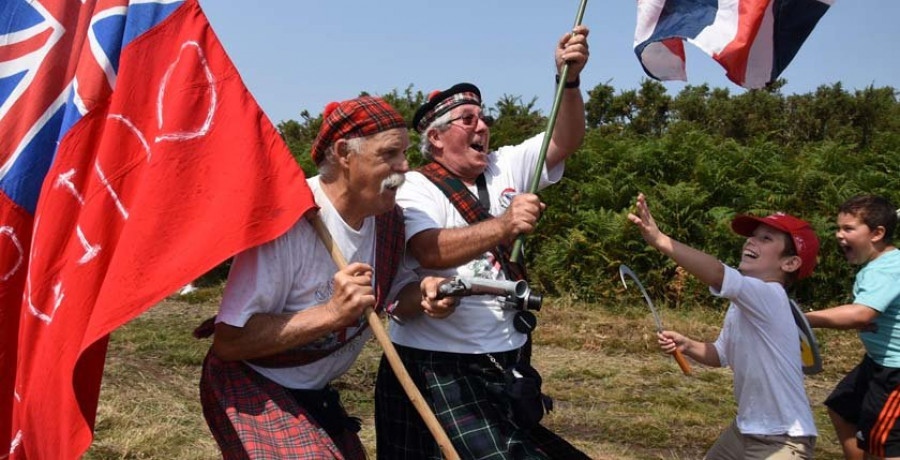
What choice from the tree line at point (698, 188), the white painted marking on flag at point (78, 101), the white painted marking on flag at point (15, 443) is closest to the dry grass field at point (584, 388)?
the tree line at point (698, 188)

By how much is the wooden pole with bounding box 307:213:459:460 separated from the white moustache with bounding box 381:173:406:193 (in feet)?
0.81

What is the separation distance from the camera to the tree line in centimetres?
916

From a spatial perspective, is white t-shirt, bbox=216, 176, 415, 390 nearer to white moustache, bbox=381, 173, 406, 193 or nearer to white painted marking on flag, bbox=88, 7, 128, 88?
white moustache, bbox=381, 173, 406, 193

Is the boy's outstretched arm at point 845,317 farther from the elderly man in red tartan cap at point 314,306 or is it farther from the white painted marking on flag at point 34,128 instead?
the white painted marking on flag at point 34,128

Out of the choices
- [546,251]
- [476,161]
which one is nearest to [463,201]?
[476,161]

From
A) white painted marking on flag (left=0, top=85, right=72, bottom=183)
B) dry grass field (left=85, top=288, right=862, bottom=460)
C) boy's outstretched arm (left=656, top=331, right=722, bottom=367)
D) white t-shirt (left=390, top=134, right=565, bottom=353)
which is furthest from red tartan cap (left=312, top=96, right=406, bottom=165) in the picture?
dry grass field (left=85, top=288, right=862, bottom=460)

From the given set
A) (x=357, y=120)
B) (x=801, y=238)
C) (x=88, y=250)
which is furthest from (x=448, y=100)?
(x=801, y=238)

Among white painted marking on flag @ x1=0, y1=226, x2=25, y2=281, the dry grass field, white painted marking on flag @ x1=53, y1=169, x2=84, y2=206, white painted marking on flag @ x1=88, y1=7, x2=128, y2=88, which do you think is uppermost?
white painted marking on flag @ x1=88, y1=7, x2=128, y2=88

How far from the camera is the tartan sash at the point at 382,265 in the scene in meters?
2.86

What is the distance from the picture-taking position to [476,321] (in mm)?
3260

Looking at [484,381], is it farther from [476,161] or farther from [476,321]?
[476,161]

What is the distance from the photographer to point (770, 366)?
3504mm

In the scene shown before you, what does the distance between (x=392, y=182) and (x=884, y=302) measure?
8.56 feet

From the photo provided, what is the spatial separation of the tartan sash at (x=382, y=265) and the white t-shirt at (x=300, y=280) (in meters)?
0.02
